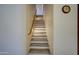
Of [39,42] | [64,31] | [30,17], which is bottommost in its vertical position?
[39,42]

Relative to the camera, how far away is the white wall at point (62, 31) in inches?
147

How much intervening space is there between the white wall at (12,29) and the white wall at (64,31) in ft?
2.31

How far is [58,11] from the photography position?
371cm

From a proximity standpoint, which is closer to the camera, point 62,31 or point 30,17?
point 62,31

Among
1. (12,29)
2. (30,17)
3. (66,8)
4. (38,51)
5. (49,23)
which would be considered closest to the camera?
(66,8)

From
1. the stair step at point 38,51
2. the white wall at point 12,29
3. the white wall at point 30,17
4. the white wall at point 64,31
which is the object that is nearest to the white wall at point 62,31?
the white wall at point 64,31

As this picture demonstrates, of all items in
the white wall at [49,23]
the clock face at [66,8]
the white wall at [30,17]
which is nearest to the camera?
the clock face at [66,8]

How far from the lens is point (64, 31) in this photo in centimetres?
381

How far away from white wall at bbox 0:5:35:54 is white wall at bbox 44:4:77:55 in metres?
0.59

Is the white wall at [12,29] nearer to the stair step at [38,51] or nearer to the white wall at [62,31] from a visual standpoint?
the stair step at [38,51]

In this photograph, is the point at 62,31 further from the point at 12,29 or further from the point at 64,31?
the point at 12,29

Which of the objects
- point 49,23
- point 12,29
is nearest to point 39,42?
point 49,23

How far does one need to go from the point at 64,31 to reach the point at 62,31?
0.04m
